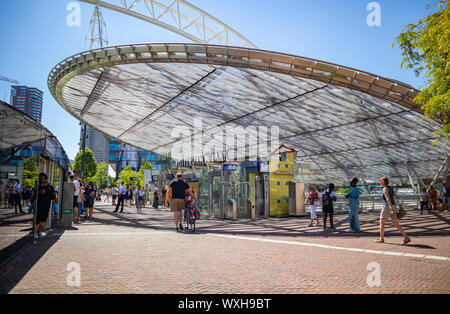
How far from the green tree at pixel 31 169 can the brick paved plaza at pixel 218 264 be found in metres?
0.77

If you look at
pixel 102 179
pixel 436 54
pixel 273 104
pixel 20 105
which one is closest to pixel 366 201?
pixel 273 104

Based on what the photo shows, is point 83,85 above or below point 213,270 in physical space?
above

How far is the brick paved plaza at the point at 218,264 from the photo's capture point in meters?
4.14

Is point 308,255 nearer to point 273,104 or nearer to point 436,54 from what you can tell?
point 436,54

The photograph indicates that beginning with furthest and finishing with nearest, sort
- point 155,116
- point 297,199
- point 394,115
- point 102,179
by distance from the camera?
1. point 102,179
2. point 155,116
3. point 394,115
4. point 297,199

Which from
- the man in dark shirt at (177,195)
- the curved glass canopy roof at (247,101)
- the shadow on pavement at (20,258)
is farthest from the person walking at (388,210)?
the shadow on pavement at (20,258)

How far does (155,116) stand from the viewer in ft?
103

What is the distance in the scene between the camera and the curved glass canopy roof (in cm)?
1549

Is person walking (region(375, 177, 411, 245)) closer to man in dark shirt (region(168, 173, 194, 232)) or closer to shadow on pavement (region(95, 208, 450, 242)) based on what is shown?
shadow on pavement (region(95, 208, 450, 242))

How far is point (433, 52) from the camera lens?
9.34 m

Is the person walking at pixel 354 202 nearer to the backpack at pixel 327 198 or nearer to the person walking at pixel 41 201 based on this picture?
the backpack at pixel 327 198

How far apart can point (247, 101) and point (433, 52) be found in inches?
584

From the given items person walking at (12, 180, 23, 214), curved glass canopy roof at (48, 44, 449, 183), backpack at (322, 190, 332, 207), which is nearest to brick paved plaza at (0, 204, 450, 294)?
person walking at (12, 180, 23, 214)

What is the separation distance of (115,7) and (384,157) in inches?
1283
